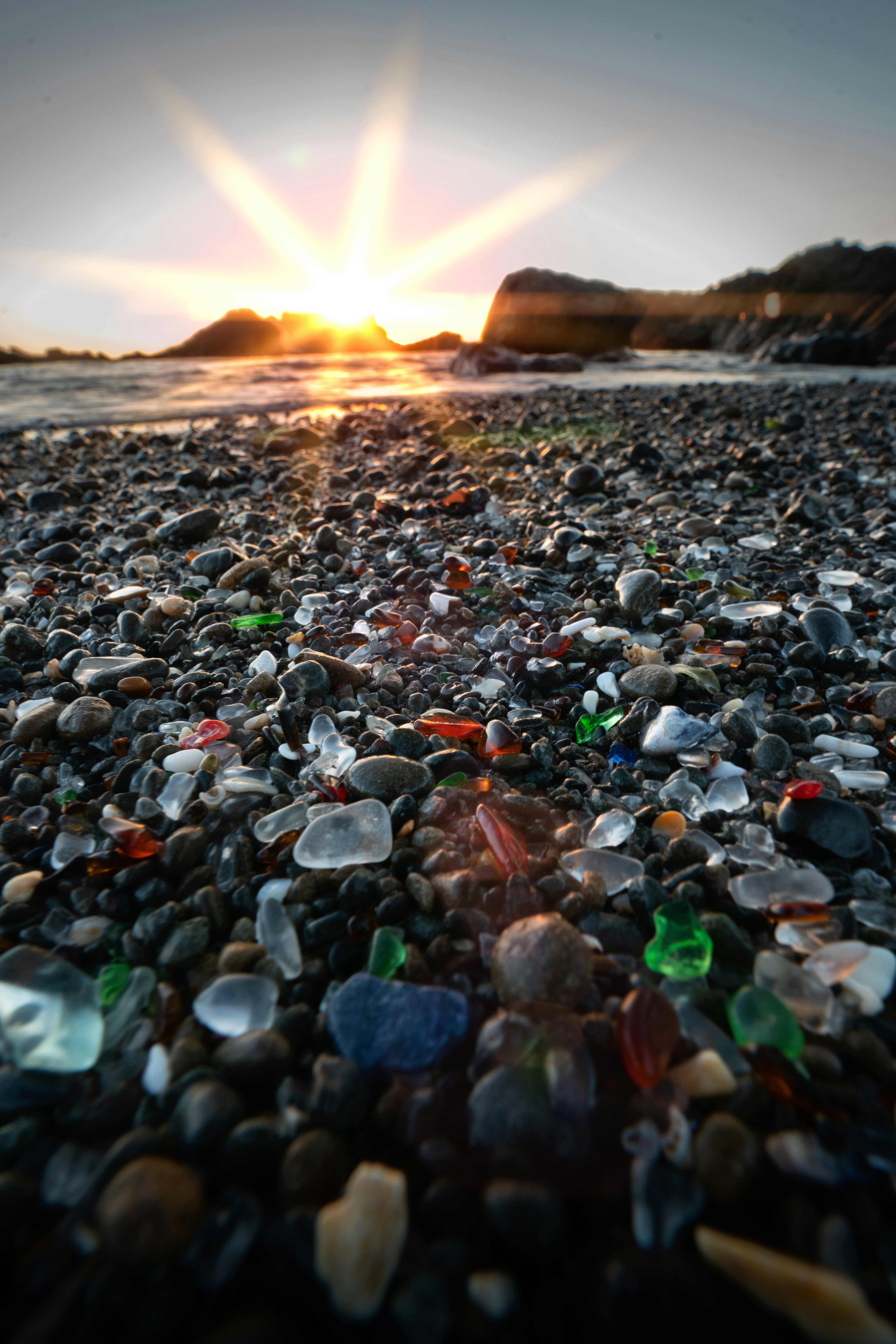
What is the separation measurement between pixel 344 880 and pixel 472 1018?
0.40m

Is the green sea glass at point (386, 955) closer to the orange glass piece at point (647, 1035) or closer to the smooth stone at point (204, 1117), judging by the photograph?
the smooth stone at point (204, 1117)

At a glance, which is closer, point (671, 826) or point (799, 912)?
point (799, 912)

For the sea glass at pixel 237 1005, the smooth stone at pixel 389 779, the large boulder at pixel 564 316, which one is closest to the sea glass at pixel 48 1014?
the sea glass at pixel 237 1005

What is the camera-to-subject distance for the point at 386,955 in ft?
3.67

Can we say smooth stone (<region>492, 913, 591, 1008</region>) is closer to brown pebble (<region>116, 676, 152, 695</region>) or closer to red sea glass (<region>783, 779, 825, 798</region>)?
red sea glass (<region>783, 779, 825, 798</region>)

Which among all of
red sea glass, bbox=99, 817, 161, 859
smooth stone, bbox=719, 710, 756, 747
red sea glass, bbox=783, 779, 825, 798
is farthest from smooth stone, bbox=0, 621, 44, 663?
red sea glass, bbox=783, 779, 825, 798

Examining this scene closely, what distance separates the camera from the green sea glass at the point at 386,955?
1104 millimetres

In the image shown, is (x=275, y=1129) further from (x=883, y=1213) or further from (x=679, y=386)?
(x=679, y=386)

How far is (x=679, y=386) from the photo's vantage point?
38.3ft

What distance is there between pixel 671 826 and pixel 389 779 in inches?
26.9

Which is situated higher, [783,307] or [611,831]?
[783,307]

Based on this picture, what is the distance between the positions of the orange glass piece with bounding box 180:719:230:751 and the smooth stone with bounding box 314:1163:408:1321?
3.85 ft

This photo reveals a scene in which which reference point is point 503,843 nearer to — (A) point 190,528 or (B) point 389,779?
(B) point 389,779

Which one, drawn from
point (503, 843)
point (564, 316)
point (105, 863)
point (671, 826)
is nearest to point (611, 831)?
point (671, 826)
